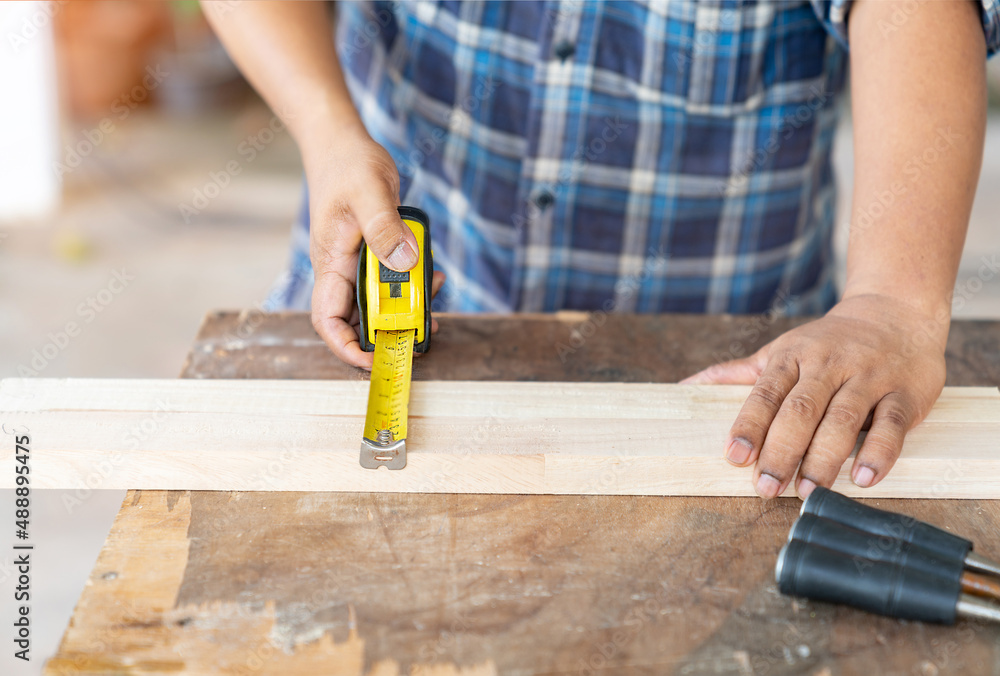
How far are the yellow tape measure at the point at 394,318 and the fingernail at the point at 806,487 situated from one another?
22.8 inches

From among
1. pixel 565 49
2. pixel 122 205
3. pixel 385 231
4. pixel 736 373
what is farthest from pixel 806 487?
pixel 122 205

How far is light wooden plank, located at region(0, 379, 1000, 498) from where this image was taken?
3.81ft

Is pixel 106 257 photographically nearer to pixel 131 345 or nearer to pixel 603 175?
pixel 131 345

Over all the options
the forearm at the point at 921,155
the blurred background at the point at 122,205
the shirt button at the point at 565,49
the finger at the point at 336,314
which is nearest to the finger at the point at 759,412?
the forearm at the point at 921,155

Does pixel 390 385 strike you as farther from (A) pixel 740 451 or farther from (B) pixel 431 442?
(A) pixel 740 451

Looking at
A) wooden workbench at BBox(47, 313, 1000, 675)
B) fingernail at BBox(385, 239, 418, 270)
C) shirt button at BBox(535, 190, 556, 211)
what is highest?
fingernail at BBox(385, 239, 418, 270)

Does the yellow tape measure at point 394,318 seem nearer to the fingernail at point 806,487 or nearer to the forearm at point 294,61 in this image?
the forearm at point 294,61

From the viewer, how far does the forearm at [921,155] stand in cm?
132

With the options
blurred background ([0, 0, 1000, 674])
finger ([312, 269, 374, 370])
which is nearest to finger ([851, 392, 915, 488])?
finger ([312, 269, 374, 370])

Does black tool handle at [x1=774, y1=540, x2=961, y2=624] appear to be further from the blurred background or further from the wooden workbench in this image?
the blurred background

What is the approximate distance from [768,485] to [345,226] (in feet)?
2.52

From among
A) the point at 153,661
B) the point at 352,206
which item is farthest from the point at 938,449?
the point at 153,661

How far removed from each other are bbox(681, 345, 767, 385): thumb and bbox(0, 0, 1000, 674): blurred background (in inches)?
89.6

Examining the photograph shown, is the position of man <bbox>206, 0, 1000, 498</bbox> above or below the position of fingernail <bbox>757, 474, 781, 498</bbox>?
above
